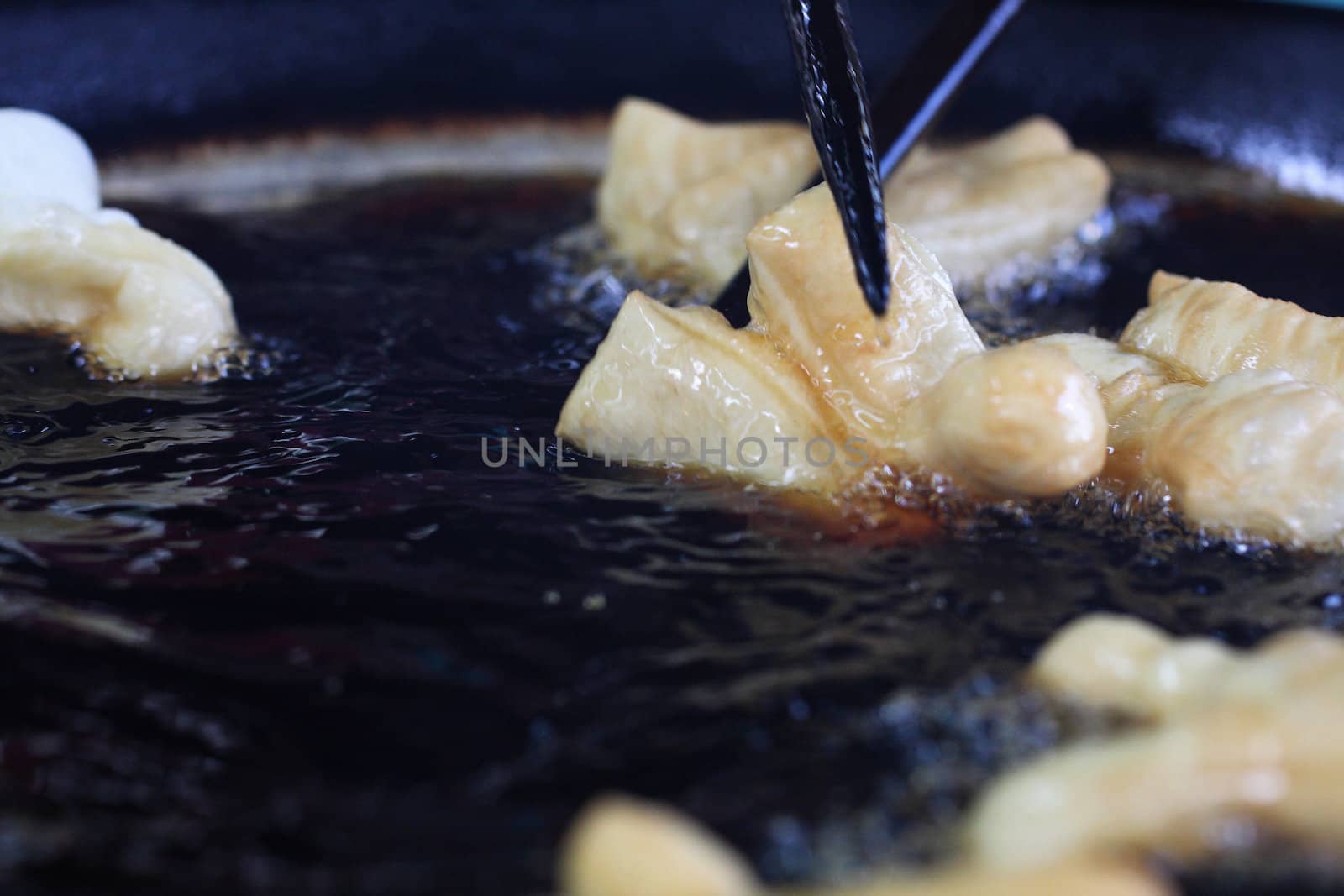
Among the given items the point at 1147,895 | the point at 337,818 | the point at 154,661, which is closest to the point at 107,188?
the point at 154,661

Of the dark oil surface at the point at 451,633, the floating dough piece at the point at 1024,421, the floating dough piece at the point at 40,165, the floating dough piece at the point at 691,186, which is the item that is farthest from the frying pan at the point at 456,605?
the floating dough piece at the point at 40,165

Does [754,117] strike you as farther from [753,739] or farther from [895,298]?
[753,739]

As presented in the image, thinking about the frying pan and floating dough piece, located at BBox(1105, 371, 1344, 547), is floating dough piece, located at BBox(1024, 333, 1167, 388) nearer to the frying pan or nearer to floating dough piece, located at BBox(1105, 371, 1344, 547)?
floating dough piece, located at BBox(1105, 371, 1344, 547)

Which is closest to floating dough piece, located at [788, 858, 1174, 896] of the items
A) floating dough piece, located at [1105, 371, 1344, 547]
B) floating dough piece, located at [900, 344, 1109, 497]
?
floating dough piece, located at [900, 344, 1109, 497]

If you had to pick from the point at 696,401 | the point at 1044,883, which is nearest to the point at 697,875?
the point at 1044,883

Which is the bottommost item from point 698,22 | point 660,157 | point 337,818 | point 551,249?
point 337,818

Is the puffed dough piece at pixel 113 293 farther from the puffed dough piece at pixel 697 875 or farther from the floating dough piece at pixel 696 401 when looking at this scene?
the puffed dough piece at pixel 697 875
